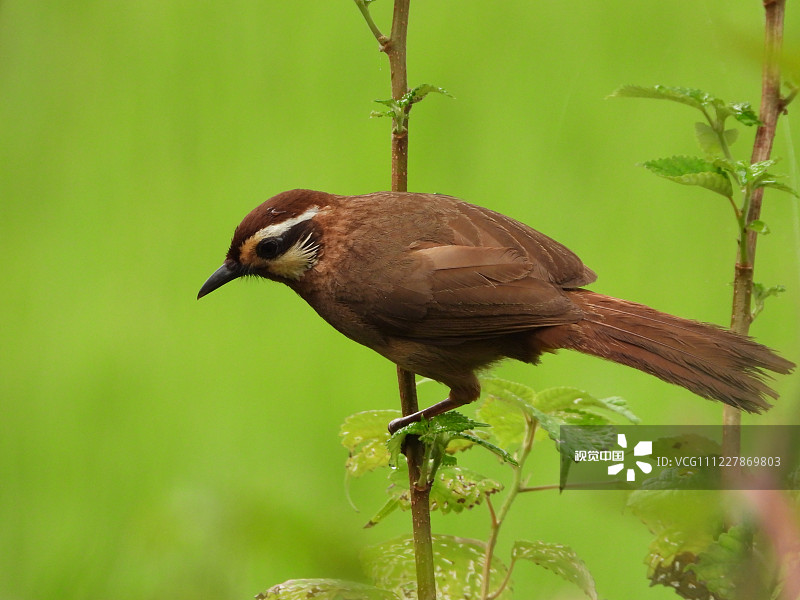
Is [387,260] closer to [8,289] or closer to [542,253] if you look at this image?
[542,253]

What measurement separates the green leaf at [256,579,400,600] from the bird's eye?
3.85 ft

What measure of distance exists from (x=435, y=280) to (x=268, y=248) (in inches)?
18.6

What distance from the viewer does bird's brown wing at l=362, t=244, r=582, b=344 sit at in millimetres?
2551

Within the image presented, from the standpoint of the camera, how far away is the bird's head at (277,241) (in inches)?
105

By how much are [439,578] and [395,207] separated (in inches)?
44.4


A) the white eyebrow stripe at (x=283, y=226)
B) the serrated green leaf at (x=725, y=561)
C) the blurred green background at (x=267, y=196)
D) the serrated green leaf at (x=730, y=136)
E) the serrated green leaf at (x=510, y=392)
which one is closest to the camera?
the serrated green leaf at (x=725, y=561)

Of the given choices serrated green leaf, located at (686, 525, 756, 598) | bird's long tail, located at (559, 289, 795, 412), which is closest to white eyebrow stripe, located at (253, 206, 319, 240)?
bird's long tail, located at (559, 289, 795, 412)

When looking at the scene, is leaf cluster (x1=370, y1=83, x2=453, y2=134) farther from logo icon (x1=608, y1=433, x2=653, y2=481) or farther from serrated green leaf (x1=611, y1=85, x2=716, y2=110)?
logo icon (x1=608, y1=433, x2=653, y2=481)

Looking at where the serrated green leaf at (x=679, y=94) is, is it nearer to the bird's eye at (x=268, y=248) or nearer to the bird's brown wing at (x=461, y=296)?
the bird's brown wing at (x=461, y=296)

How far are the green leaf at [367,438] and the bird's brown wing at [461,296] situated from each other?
59 centimetres

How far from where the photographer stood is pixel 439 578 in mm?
1876

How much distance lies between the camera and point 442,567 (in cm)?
189

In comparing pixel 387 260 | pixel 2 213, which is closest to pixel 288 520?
pixel 387 260

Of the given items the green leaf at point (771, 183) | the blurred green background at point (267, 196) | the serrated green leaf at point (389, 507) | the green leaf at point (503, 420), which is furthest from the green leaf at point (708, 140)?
the blurred green background at point (267, 196)
